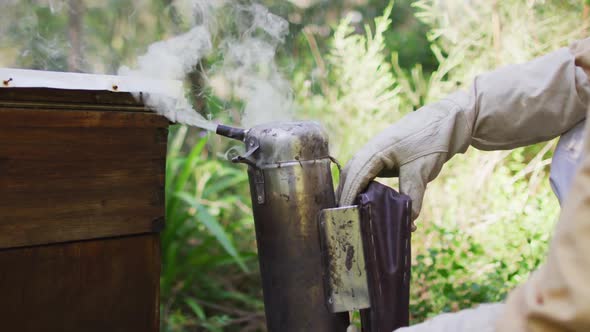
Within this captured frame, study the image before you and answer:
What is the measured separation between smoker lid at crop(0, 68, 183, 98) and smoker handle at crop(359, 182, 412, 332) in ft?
2.26

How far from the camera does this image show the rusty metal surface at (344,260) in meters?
1.64

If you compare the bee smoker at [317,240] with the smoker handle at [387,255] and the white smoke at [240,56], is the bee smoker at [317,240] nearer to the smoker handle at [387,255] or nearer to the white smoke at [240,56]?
the smoker handle at [387,255]

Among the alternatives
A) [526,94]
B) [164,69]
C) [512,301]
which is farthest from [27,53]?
[512,301]

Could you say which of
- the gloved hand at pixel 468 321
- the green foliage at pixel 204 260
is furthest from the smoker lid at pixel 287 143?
the green foliage at pixel 204 260

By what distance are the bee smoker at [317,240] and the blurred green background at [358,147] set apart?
3.24 ft

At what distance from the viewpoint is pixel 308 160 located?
1671 millimetres

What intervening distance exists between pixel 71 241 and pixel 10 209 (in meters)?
0.20

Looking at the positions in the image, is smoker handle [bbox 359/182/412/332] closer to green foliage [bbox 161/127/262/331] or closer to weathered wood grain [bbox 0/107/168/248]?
weathered wood grain [bbox 0/107/168/248]

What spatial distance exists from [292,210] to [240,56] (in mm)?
890

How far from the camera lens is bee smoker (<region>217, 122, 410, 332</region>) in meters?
1.59

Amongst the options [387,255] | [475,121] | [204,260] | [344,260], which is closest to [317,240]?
[344,260]

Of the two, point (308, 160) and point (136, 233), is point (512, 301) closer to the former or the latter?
point (308, 160)

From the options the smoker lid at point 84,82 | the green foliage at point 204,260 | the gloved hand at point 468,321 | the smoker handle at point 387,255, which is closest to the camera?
the gloved hand at point 468,321

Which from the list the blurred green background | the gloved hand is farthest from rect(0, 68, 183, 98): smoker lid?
the gloved hand
